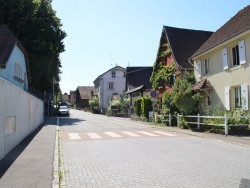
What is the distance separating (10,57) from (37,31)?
12867 millimetres

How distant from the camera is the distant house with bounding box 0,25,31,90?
23531 millimetres

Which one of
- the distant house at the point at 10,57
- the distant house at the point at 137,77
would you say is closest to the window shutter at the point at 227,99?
the distant house at the point at 10,57

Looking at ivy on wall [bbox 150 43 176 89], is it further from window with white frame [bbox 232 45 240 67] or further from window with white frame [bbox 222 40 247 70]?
window with white frame [bbox 232 45 240 67]

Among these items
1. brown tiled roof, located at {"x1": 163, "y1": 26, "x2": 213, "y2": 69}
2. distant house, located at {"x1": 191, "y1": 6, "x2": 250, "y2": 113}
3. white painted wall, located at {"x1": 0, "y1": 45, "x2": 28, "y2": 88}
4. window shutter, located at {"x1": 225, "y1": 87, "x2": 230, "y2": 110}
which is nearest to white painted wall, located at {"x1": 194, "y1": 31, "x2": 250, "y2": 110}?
distant house, located at {"x1": 191, "y1": 6, "x2": 250, "y2": 113}

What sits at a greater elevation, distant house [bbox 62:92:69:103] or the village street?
distant house [bbox 62:92:69:103]

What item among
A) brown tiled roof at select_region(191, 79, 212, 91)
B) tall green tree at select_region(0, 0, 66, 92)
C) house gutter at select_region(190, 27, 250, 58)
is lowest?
brown tiled roof at select_region(191, 79, 212, 91)

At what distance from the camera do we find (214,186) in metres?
6.43

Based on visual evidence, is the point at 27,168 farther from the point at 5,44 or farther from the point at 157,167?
the point at 5,44

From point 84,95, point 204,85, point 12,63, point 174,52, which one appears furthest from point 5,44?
point 84,95

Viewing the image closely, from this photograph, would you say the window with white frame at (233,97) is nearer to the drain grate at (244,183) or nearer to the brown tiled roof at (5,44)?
the drain grate at (244,183)

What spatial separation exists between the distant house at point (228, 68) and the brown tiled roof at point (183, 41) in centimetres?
514

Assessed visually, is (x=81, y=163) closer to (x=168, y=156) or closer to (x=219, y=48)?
(x=168, y=156)

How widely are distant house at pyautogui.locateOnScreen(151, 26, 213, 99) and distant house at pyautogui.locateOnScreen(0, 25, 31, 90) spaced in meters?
14.2

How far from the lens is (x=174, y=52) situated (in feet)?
102
